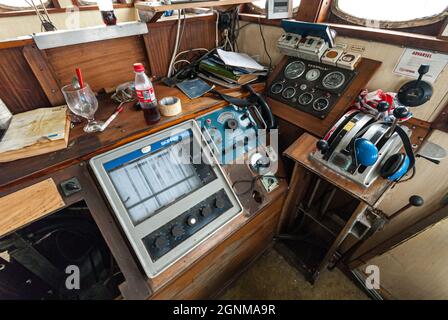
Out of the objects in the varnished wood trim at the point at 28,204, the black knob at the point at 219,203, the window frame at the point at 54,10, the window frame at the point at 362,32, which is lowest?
the black knob at the point at 219,203

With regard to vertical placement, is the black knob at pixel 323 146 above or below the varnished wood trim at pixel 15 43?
below

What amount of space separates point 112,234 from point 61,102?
69 centimetres

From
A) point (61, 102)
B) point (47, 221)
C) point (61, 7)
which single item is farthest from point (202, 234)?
point (61, 7)

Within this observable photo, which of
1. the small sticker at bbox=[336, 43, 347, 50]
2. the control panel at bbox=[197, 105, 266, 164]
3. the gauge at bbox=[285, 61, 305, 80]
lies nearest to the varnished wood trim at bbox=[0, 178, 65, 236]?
the control panel at bbox=[197, 105, 266, 164]

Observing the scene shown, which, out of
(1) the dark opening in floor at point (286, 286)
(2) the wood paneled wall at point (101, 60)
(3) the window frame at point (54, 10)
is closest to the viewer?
(2) the wood paneled wall at point (101, 60)

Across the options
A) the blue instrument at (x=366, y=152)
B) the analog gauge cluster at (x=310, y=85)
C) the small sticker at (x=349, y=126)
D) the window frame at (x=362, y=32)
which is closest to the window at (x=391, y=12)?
the window frame at (x=362, y=32)

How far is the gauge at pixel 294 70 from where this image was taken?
1.23 meters

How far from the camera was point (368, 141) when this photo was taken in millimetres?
789

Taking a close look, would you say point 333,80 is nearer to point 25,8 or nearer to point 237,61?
point 237,61

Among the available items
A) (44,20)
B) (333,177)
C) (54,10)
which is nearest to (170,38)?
(44,20)

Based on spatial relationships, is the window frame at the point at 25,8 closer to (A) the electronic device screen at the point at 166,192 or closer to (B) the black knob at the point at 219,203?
(A) the electronic device screen at the point at 166,192

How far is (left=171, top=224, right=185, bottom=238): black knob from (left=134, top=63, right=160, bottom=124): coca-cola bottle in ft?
1.49

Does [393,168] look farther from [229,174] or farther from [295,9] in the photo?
[295,9]

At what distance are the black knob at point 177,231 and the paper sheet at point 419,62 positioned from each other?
120 cm
